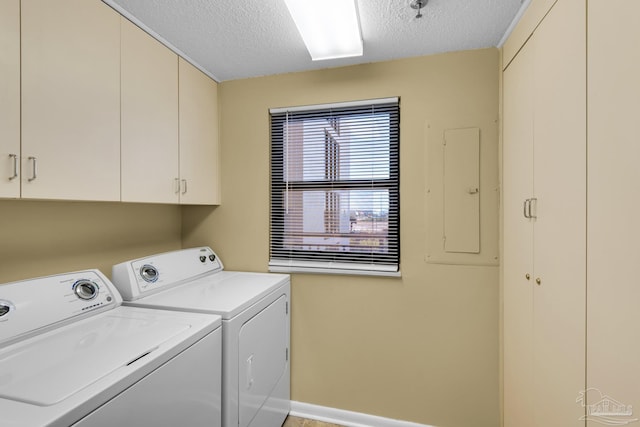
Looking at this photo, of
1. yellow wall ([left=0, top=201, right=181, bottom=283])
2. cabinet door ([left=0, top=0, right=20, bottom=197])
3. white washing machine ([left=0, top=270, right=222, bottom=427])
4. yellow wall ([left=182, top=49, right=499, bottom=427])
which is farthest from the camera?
yellow wall ([left=182, top=49, right=499, bottom=427])

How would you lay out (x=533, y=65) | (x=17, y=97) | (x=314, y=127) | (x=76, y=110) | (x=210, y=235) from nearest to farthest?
1. (x=17, y=97)
2. (x=76, y=110)
3. (x=533, y=65)
4. (x=314, y=127)
5. (x=210, y=235)

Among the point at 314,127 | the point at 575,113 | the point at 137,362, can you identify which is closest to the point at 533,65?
the point at 575,113

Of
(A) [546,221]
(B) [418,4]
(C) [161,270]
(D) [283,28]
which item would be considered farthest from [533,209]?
(C) [161,270]

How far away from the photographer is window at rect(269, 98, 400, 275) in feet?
6.44

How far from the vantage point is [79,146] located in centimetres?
121

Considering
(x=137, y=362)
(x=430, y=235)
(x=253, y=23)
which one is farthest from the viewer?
(x=430, y=235)

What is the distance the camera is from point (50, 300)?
3.93 ft

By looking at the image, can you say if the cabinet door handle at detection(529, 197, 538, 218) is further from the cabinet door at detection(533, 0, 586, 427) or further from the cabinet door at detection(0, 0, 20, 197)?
the cabinet door at detection(0, 0, 20, 197)

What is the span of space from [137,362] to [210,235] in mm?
1422

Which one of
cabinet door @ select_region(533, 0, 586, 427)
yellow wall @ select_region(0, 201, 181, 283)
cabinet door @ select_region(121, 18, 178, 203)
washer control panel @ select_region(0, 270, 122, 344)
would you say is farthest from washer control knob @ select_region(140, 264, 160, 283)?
cabinet door @ select_region(533, 0, 586, 427)

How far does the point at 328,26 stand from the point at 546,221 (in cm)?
137

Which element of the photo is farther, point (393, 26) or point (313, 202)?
point (313, 202)

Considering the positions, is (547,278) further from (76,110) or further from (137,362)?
(76,110)

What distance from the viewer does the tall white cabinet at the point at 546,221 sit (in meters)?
1.02
